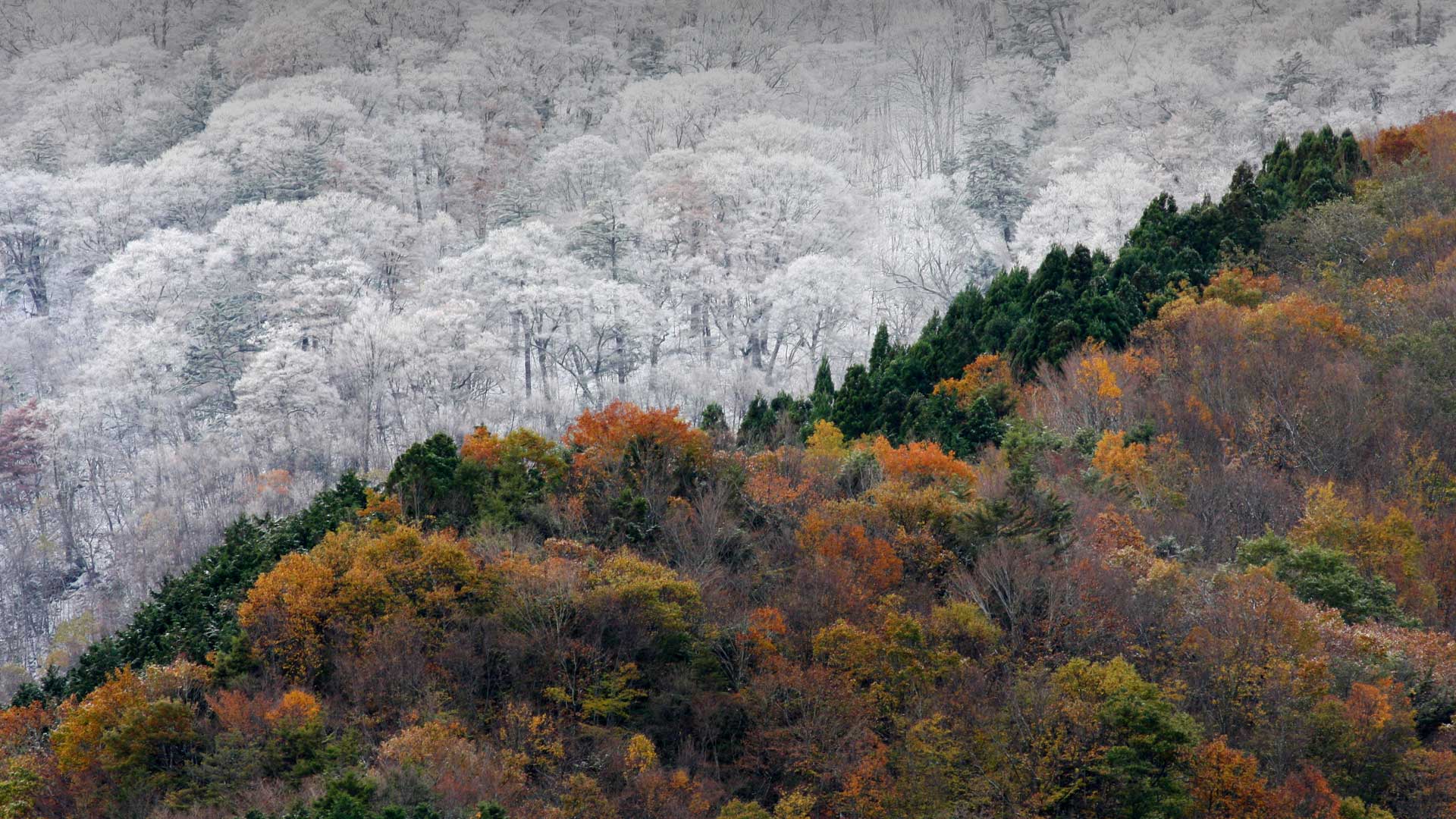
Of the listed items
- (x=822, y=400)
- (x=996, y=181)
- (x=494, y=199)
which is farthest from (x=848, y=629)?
(x=494, y=199)

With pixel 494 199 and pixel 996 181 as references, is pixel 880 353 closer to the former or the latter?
pixel 996 181

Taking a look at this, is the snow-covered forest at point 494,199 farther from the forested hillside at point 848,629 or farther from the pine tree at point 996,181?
the forested hillside at point 848,629

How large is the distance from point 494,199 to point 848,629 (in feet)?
190

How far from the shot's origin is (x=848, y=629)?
31.5 metres

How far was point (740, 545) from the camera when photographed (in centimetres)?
3691

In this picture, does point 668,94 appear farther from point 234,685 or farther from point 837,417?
point 234,685

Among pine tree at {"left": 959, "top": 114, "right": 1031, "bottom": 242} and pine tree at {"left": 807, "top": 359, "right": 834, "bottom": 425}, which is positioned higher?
pine tree at {"left": 959, "top": 114, "right": 1031, "bottom": 242}

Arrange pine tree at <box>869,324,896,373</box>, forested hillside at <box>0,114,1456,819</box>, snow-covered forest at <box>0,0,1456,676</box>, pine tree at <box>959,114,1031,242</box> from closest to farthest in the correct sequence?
forested hillside at <box>0,114,1456,819</box> → pine tree at <box>869,324,896,373</box> → snow-covered forest at <box>0,0,1456,676</box> → pine tree at <box>959,114,1031,242</box>

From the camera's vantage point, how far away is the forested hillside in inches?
1086

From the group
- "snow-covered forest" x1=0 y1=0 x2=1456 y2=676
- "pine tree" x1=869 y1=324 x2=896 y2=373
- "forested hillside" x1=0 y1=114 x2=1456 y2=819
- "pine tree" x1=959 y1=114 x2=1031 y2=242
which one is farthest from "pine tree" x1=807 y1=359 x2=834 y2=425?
"pine tree" x1=959 y1=114 x2=1031 y2=242

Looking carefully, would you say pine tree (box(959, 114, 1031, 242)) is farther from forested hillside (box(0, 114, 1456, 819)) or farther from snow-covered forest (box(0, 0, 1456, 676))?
forested hillside (box(0, 114, 1456, 819))

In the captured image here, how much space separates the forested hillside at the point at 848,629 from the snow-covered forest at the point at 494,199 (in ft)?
74.5

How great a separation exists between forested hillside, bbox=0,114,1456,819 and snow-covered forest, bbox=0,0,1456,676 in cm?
2272

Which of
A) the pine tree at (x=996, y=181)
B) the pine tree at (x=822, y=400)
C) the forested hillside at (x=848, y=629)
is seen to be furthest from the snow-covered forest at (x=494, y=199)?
the forested hillside at (x=848, y=629)
